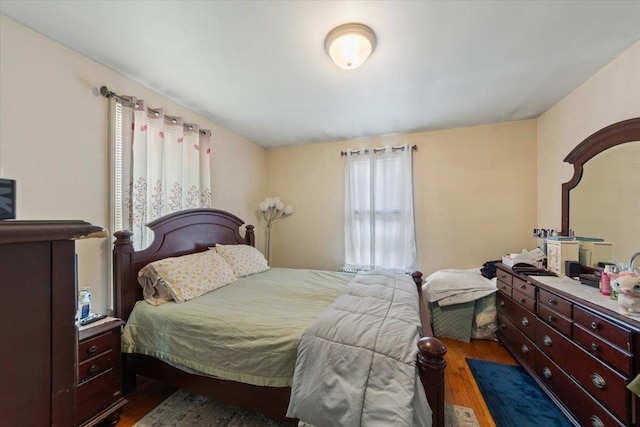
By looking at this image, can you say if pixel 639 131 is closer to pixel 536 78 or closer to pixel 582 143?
pixel 582 143

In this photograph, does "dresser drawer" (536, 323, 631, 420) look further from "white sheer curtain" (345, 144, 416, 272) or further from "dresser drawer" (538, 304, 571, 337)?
"white sheer curtain" (345, 144, 416, 272)

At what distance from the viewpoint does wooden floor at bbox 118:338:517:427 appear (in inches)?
67.7

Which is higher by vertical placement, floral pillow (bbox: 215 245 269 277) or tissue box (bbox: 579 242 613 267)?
tissue box (bbox: 579 242 613 267)

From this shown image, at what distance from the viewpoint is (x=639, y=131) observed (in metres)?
1.74

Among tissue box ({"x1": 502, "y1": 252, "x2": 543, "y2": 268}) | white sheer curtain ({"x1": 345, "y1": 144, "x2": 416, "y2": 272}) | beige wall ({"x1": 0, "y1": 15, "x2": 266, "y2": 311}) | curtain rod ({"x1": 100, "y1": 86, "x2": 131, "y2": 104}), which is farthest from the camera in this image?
white sheer curtain ({"x1": 345, "y1": 144, "x2": 416, "y2": 272})

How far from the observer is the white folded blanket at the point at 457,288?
2730mm

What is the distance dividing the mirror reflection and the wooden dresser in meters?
0.47

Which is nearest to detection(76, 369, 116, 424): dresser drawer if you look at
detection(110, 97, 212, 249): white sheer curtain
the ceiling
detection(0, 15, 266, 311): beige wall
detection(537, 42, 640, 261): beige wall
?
detection(0, 15, 266, 311): beige wall

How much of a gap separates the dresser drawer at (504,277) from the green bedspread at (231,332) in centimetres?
170

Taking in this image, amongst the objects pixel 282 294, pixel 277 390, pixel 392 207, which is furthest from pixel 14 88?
pixel 392 207

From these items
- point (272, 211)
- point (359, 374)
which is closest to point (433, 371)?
point (359, 374)

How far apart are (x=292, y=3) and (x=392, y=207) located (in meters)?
2.57

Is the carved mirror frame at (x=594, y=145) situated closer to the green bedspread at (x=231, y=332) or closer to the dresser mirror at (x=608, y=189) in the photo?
the dresser mirror at (x=608, y=189)

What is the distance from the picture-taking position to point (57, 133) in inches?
67.1
